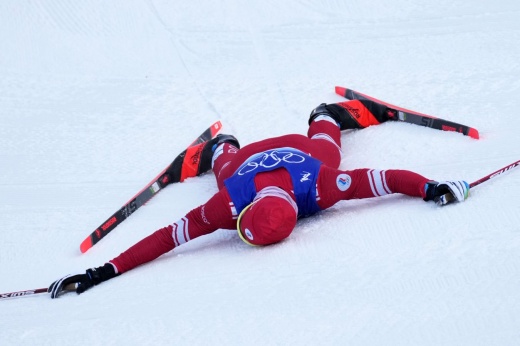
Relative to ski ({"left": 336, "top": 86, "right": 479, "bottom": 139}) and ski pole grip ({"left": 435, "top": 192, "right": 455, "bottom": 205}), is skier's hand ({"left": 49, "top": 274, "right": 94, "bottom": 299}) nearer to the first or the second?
ski pole grip ({"left": 435, "top": 192, "right": 455, "bottom": 205})

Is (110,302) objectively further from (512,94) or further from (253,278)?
(512,94)

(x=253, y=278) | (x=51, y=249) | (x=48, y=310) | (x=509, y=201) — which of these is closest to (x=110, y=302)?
(x=48, y=310)

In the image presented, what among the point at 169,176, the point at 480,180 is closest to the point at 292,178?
the point at 480,180

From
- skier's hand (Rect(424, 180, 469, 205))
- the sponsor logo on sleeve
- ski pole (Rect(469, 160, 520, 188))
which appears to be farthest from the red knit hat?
ski pole (Rect(469, 160, 520, 188))

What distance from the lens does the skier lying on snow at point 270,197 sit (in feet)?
10.3

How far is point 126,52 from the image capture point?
5.98m

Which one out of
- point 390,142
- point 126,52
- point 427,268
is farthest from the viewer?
point 126,52

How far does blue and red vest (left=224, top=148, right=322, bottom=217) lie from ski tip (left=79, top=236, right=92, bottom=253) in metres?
0.78

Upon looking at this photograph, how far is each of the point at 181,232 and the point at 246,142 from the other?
52.0 inches

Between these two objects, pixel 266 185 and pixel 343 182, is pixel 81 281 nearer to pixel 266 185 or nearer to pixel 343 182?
pixel 266 185

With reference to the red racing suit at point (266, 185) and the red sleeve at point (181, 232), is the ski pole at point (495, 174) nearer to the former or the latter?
the red racing suit at point (266, 185)

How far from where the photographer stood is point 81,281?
3270 mm

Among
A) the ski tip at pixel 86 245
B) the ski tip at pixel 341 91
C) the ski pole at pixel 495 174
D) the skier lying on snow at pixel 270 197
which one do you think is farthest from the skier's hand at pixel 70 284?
the ski tip at pixel 341 91

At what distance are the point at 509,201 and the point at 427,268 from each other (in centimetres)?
57
